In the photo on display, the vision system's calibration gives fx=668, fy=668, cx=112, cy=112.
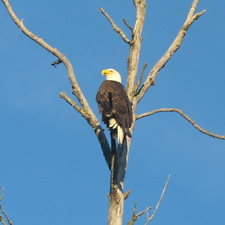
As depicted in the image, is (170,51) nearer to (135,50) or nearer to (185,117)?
(135,50)

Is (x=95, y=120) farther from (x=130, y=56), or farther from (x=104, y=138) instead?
(x=130, y=56)

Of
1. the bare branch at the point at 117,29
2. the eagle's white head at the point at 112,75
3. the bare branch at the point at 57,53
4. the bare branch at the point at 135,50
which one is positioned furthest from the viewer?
the eagle's white head at the point at 112,75

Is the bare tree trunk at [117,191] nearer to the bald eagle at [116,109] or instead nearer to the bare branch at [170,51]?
the bald eagle at [116,109]

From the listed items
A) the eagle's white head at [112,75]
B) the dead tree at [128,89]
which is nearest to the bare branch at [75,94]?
the dead tree at [128,89]

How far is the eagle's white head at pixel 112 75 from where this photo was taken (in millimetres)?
9852

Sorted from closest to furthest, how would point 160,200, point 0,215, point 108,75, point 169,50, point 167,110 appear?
point 0,215
point 160,200
point 167,110
point 169,50
point 108,75

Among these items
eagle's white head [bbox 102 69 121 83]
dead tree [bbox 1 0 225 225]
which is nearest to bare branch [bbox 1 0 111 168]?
dead tree [bbox 1 0 225 225]

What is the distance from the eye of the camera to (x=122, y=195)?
25.7ft

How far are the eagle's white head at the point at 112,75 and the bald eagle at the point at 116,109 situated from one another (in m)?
0.95

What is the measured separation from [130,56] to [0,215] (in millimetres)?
3093

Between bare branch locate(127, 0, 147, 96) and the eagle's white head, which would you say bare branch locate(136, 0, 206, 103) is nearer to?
bare branch locate(127, 0, 147, 96)

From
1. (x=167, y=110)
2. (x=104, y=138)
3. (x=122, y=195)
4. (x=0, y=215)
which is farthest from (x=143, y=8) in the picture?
(x=0, y=215)

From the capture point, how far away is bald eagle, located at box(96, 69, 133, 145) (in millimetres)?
8062

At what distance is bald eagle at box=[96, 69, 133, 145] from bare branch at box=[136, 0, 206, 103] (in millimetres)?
320
